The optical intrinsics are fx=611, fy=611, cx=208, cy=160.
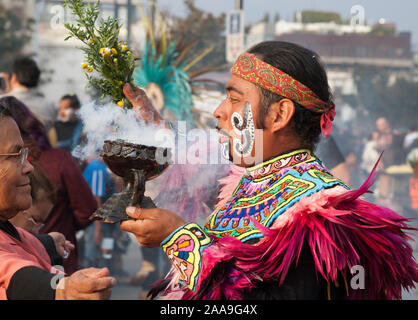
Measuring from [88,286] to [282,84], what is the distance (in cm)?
103

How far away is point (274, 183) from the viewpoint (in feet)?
7.72

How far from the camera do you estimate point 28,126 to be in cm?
414

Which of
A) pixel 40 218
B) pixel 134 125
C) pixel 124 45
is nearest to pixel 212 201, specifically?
pixel 134 125

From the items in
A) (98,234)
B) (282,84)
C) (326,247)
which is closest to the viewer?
(326,247)

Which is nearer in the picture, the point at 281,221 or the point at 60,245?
the point at 281,221

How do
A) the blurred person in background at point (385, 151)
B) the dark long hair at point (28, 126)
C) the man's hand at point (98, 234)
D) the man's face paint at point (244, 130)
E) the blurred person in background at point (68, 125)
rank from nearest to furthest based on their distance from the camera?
the man's face paint at point (244, 130)
the dark long hair at point (28, 126)
the blurred person in background at point (68, 125)
the man's hand at point (98, 234)
the blurred person in background at point (385, 151)

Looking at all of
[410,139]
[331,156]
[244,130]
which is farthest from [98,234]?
[410,139]

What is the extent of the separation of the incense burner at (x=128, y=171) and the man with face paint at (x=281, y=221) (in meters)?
0.09

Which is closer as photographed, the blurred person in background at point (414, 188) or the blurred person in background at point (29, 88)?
the blurred person in background at point (29, 88)

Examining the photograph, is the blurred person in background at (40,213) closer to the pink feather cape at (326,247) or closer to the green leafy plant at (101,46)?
the green leafy plant at (101,46)

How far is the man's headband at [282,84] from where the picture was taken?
2311 mm

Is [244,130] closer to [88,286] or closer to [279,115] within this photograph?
[279,115]

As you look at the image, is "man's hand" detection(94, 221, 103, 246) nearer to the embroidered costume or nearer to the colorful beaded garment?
the colorful beaded garment

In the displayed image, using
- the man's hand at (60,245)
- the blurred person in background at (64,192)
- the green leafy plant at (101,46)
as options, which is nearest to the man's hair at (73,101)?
the blurred person in background at (64,192)
